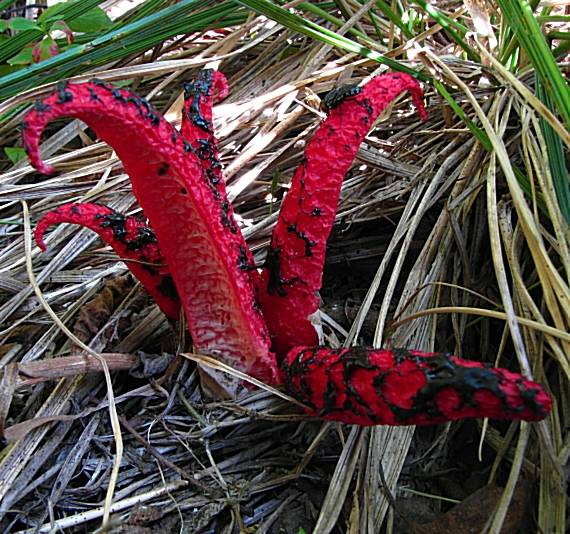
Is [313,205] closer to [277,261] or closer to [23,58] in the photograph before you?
[277,261]

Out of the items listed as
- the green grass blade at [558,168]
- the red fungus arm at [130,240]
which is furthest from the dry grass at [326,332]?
the red fungus arm at [130,240]

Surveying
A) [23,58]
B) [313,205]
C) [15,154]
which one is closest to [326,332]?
[313,205]

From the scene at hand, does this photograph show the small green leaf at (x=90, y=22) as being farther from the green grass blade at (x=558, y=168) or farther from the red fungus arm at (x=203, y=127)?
the green grass blade at (x=558, y=168)

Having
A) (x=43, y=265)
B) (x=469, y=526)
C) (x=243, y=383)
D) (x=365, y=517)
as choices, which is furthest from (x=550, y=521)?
(x=43, y=265)

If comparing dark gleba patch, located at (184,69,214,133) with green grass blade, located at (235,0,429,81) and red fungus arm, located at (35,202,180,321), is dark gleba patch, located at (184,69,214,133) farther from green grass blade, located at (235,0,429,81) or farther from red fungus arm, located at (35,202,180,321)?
green grass blade, located at (235,0,429,81)

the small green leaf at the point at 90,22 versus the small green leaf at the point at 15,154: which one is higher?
the small green leaf at the point at 90,22

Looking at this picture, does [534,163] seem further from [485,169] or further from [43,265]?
[43,265]

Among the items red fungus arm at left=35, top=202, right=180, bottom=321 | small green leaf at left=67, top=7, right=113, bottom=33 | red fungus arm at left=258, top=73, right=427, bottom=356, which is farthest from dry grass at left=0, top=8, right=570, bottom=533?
small green leaf at left=67, top=7, right=113, bottom=33
